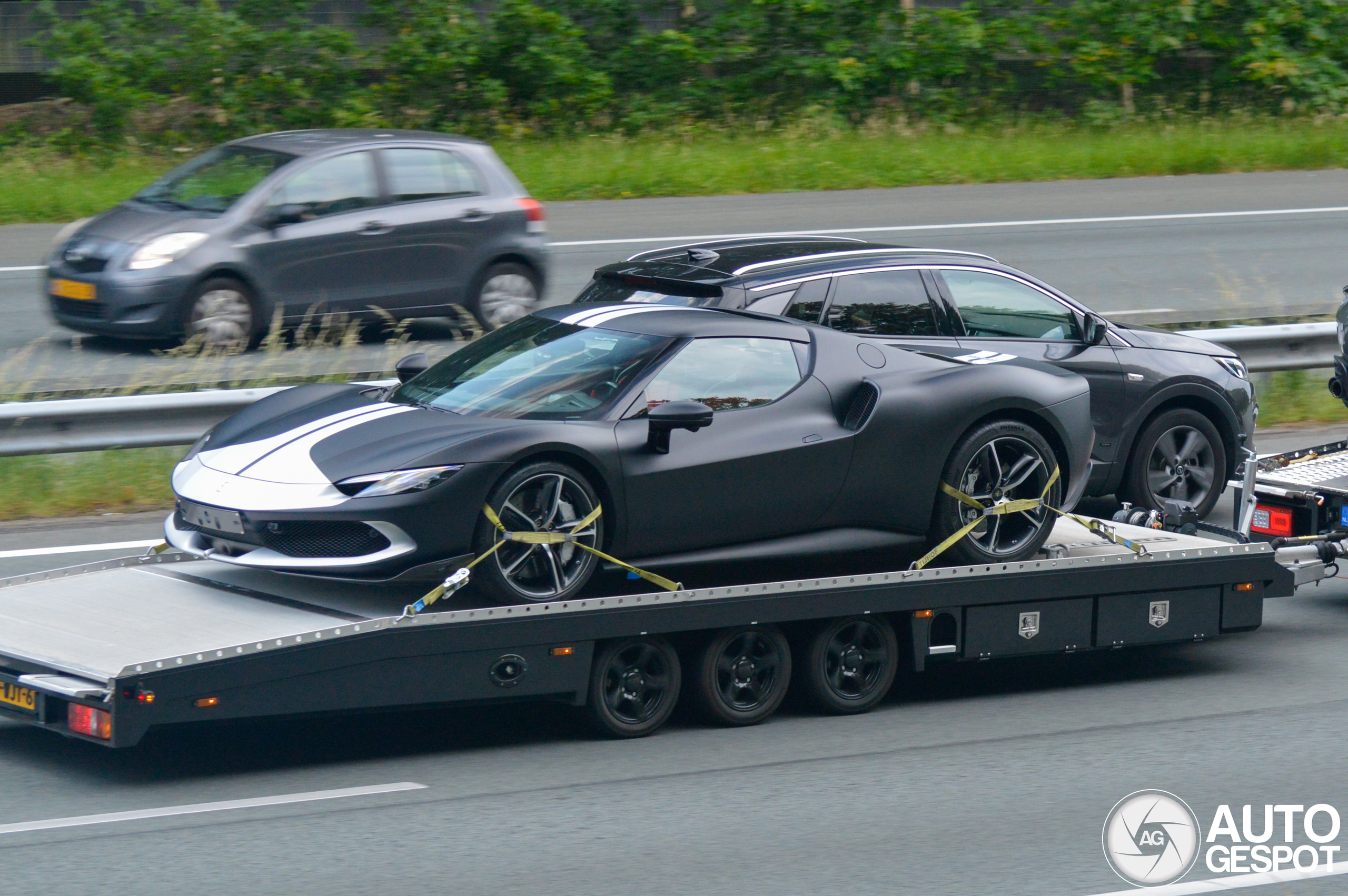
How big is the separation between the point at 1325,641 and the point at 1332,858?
320 cm

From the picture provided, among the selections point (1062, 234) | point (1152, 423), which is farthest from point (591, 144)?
point (1152, 423)

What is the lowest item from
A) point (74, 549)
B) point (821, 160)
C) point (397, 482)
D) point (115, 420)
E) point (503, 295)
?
point (74, 549)

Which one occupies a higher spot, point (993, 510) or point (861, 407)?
point (861, 407)

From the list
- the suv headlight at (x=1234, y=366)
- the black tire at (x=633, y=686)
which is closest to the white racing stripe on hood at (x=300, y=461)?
the black tire at (x=633, y=686)

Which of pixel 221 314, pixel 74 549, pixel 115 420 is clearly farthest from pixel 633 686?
pixel 221 314

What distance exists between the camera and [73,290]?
14008 mm

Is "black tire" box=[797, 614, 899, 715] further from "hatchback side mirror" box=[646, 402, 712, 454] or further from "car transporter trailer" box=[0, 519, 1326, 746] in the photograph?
"hatchback side mirror" box=[646, 402, 712, 454]

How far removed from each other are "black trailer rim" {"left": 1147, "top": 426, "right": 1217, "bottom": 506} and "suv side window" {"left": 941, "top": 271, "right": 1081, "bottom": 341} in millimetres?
959

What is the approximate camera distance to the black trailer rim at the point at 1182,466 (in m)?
10.9

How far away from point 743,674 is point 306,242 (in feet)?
26.5

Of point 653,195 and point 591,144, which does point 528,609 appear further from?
point 591,144

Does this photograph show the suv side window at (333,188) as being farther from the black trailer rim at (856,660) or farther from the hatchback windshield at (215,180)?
the black trailer rim at (856,660)

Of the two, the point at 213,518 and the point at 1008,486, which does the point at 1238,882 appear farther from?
the point at 213,518

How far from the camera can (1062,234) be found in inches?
842
